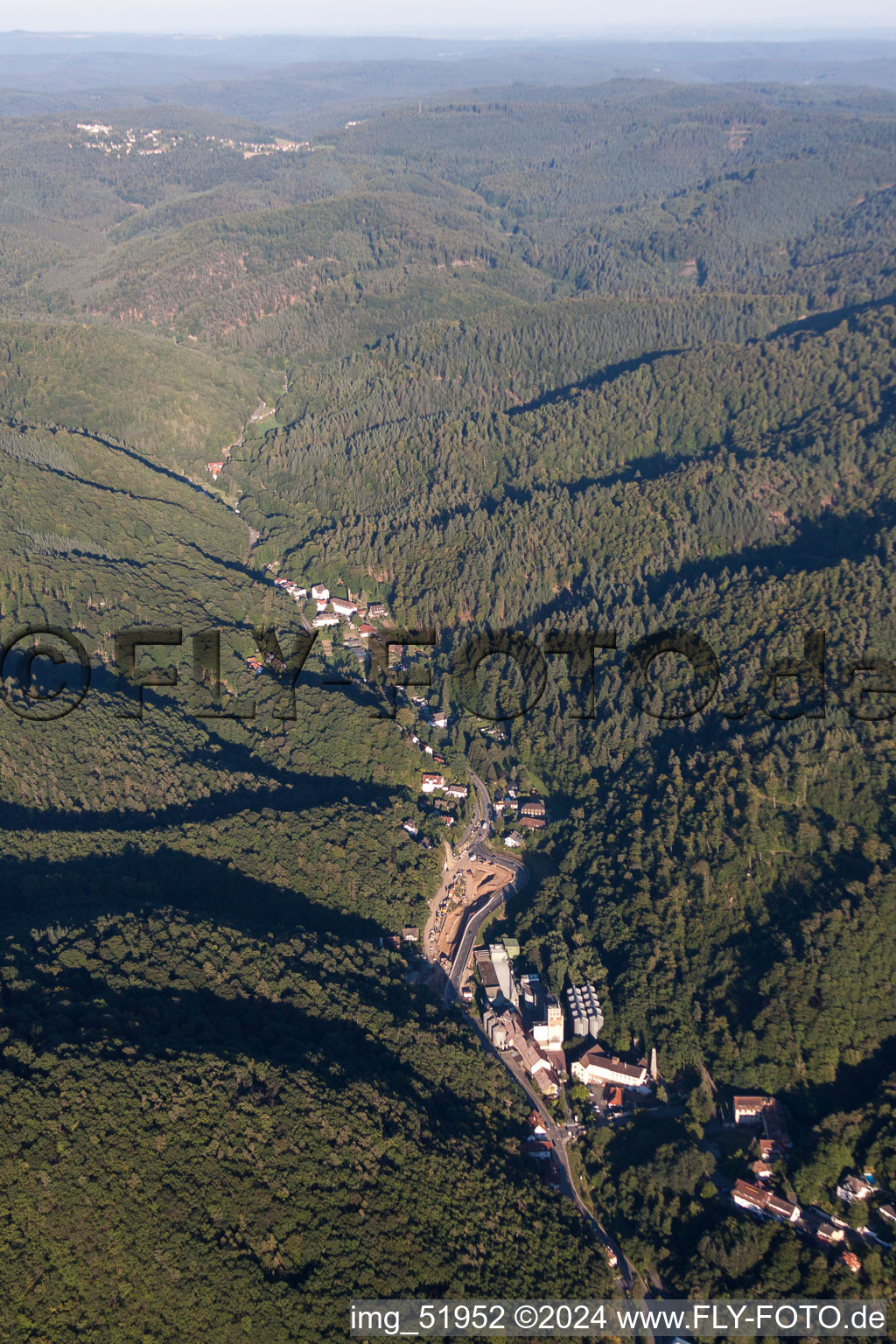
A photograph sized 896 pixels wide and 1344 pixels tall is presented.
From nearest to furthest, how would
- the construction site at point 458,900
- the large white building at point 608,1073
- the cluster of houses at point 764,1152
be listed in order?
the cluster of houses at point 764,1152, the large white building at point 608,1073, the construction site at point 458,900

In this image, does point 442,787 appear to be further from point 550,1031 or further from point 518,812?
point 550,1031

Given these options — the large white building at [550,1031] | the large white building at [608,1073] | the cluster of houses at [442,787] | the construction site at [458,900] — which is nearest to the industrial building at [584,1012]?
the large white building at [550,1031]

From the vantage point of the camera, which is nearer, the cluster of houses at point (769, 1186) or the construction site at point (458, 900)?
the cluster of houses at point (769, 1186)

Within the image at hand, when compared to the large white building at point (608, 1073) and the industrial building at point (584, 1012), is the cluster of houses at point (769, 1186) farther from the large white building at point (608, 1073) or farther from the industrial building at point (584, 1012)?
the industrial building at point (584, 1012)

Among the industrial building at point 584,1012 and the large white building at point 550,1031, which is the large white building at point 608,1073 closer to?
the large white building at point 550,1031

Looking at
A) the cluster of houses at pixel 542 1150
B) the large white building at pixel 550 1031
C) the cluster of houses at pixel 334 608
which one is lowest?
the cluster of houses at pixel 542 1150

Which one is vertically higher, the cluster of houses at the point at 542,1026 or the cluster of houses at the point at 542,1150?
the cluster of houses at the point at 542,1026

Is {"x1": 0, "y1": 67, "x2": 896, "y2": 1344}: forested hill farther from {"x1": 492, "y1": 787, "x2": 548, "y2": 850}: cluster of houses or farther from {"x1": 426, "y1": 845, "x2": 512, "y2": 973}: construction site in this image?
{"x1": 426, "y1": 845, "x2": 512, "y2": 973}: construction site

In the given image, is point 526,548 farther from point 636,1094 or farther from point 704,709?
point 636,1094

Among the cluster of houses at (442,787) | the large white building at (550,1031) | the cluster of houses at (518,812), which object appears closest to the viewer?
the large white building at (550,1031)
